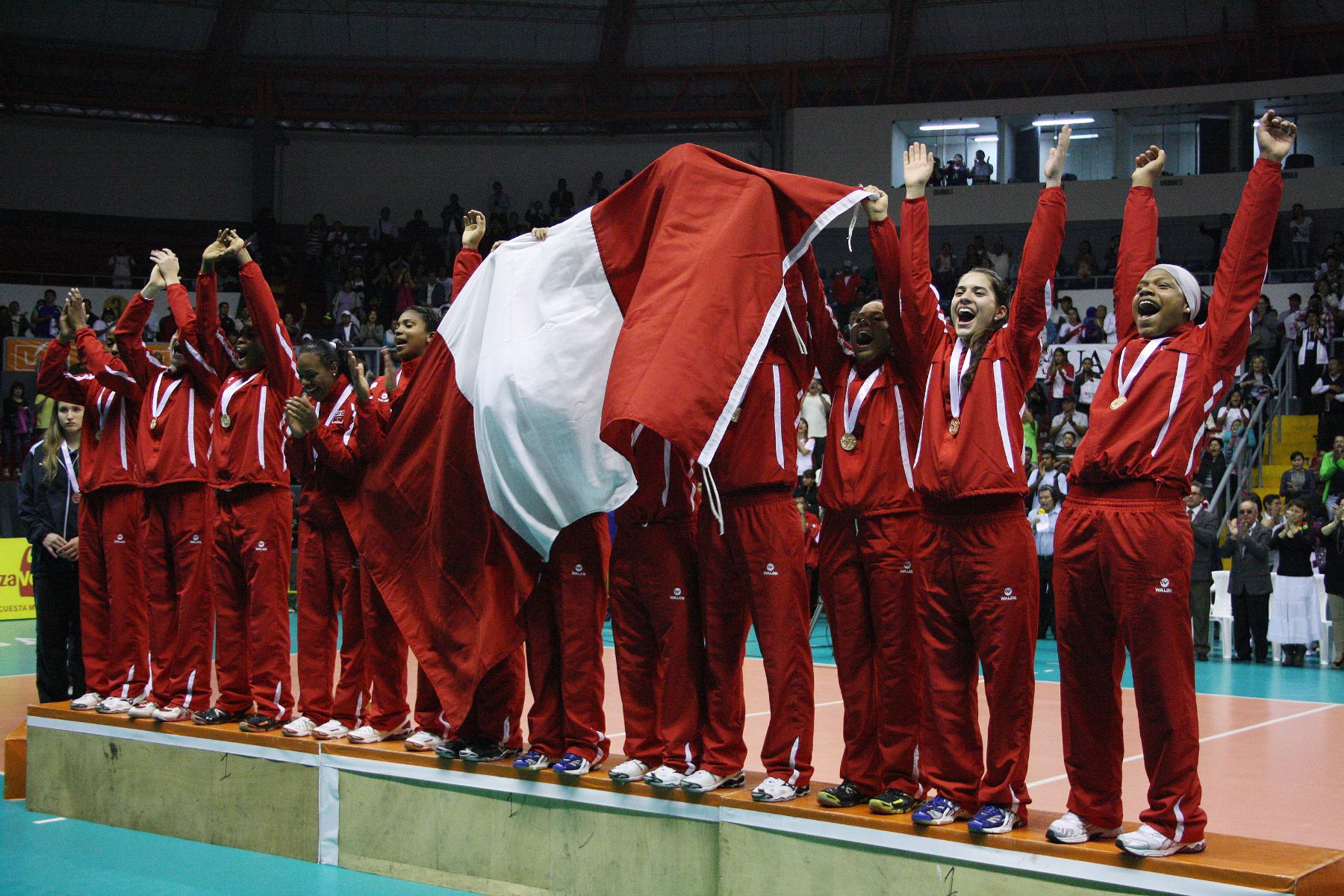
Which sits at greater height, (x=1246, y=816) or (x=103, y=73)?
(x=103, y=73)

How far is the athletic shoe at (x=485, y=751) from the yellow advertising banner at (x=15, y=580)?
12505mm

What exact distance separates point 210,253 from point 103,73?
70.8ft

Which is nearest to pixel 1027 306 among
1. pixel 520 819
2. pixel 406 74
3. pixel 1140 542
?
pixel 1140 542

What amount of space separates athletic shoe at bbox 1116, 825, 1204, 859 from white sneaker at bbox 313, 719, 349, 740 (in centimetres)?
362

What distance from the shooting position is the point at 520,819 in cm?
526

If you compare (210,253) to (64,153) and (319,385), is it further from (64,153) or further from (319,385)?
(64,153)

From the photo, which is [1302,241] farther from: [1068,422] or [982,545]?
[982,545]

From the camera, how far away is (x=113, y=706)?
665 centimetres

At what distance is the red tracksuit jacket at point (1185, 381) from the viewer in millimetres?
4008

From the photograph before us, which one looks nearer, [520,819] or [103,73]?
[520,819]

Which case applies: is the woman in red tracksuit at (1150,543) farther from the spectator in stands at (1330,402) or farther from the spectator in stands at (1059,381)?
the spectator in stands at (1059,381)

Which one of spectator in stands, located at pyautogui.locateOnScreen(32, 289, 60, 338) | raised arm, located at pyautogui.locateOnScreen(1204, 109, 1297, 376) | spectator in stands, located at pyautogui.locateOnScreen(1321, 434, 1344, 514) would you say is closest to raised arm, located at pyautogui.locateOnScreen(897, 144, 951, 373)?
raised arm, located at pyautogui.locateOnScreen(1204, 109, 1297, 376)

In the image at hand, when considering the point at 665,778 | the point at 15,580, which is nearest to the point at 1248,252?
the point at 665,778

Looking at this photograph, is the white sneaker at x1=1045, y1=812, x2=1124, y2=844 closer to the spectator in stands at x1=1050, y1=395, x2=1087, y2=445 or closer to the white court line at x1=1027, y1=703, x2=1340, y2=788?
the white court line at x1=1027, y1=703, x2=1340, y2=788
